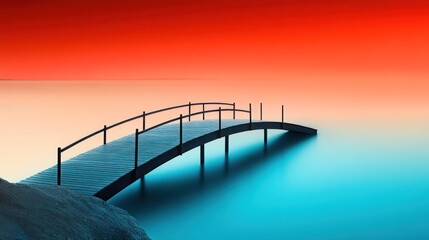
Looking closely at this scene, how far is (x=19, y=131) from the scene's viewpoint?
85.9ft

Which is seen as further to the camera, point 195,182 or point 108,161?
point 195,182

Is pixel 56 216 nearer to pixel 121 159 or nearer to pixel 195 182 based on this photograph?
pixel 121 159

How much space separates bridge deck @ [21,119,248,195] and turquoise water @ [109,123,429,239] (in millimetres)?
932

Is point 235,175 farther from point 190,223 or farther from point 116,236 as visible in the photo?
point 116,236

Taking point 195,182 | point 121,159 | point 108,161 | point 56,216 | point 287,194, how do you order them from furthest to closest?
point 195,182 → point 287,194 → point 121,159 → point 108,161 → point 56,216

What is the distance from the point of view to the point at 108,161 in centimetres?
1115

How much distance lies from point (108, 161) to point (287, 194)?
4.34 metres

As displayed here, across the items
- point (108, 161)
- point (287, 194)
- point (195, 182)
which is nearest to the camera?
point (108, 161)

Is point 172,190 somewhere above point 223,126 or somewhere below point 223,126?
below

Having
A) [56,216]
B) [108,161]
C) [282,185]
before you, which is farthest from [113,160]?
[56,216]

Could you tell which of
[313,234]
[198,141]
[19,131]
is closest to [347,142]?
[198,141]

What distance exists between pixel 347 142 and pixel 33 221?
1857 centimetres

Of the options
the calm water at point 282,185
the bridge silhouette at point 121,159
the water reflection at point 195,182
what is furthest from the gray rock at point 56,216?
the water reflection at point 195,182

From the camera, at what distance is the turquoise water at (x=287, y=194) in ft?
34.5
